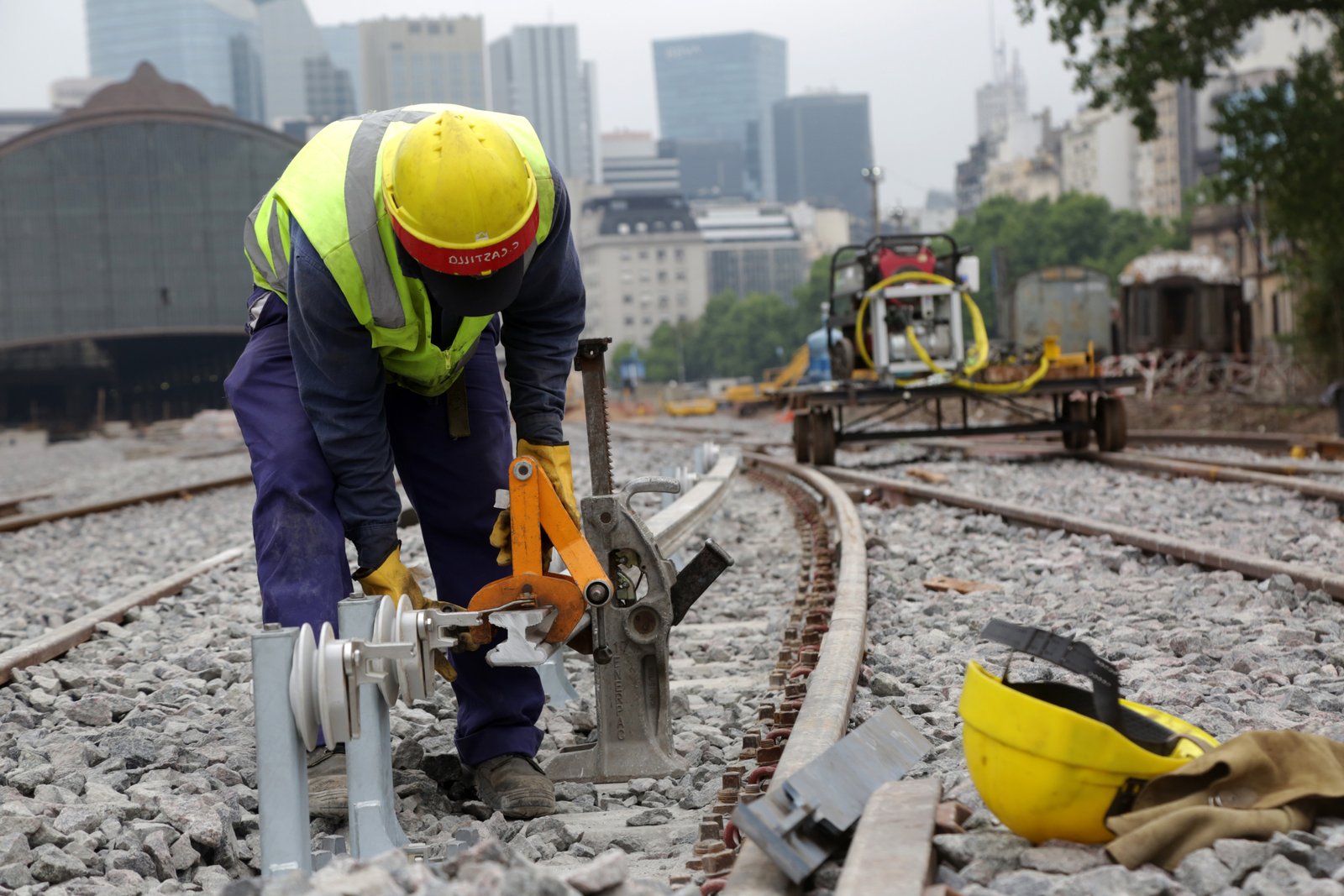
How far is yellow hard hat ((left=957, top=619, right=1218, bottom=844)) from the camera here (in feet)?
8.00

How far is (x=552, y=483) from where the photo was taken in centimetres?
370

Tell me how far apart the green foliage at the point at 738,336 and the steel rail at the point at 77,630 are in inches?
3834

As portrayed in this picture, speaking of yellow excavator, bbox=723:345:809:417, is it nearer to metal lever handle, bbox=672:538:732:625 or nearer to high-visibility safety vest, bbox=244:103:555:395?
metal lever handle, bbox=672:538:732:625

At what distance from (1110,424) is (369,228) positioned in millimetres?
11713

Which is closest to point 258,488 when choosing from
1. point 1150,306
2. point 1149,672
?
point 1149,672

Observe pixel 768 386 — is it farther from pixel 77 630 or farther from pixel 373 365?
pixel 373 365

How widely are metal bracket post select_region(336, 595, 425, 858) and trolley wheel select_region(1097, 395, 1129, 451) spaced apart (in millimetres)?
11906

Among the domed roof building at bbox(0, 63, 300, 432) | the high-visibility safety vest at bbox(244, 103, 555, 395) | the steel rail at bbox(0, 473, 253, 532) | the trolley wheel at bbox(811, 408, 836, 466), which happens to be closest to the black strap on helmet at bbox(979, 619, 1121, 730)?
the high-visibility safety vest at bbox(244, 103, 555, 395)

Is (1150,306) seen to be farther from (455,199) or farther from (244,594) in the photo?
(455,199)

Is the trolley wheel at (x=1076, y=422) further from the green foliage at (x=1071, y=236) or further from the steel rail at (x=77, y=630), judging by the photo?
the green foliage at (x=1071, y=236)

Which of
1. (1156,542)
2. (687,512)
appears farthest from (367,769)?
(1156,542)

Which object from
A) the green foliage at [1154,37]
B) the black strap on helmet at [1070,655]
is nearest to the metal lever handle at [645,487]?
the black strap on helmet at [1070,655]

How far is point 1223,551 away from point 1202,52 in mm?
14896

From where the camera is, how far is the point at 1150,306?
34.2 m
